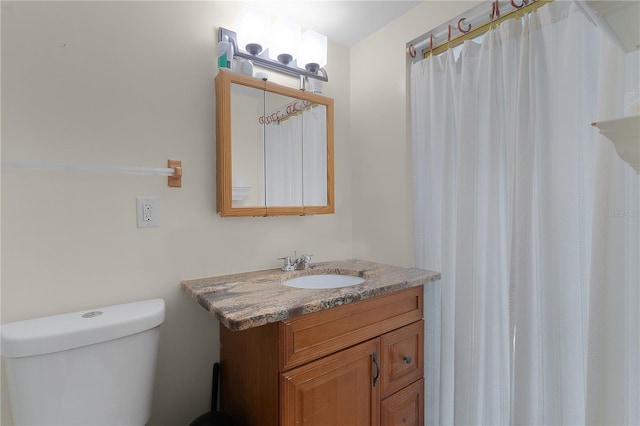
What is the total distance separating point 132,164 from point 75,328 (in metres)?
0.60

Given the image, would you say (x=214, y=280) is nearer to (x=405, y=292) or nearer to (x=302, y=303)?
(x=302, y=303)

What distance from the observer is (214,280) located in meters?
1.29

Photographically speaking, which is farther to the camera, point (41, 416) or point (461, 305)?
point (461, 305)

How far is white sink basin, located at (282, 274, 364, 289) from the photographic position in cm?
146

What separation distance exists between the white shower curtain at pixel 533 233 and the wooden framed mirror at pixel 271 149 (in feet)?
1.94

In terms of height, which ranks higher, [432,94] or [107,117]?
[432,94]

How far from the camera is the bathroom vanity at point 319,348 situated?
93 cm

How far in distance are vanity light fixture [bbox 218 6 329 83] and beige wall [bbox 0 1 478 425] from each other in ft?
0.31

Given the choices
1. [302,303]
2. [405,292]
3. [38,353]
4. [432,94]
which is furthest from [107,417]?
[432,94]

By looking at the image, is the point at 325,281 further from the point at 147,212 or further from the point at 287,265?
the point at 147,212

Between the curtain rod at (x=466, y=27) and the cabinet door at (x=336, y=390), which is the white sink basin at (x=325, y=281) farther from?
the curtain rod at (x=466, y=27)

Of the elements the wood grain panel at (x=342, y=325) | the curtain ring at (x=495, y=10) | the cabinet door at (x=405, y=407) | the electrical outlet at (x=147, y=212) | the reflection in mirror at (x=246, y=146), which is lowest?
the cabinet door at (x=405, y=407)

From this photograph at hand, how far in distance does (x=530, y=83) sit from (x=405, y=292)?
0.92 metres

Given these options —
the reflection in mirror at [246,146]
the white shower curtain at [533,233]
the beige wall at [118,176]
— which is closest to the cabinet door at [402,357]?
the white shower curtain at [533,233]
